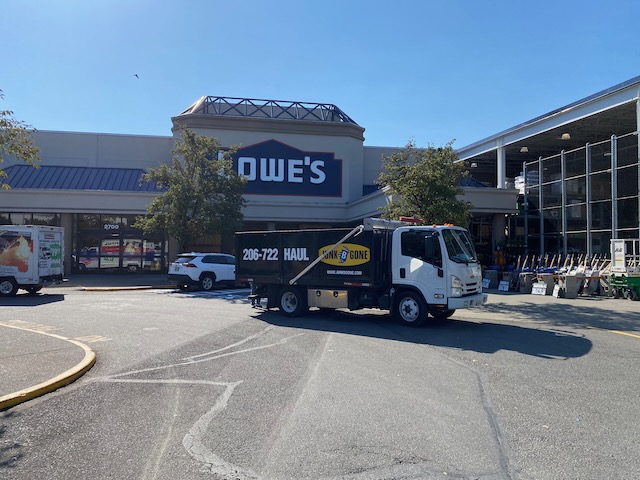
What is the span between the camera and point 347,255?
42.3ft

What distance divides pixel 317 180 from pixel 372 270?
21.3m

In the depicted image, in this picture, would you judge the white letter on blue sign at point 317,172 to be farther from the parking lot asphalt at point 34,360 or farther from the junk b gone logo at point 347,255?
the parking lot asphalt at point 34,360

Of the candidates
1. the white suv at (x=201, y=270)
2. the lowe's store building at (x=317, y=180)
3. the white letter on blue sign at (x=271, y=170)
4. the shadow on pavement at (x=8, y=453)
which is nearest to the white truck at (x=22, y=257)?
the white suv at (x=201, y=270)

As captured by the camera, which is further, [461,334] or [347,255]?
[347,255]

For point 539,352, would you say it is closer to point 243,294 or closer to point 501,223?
point 243,294

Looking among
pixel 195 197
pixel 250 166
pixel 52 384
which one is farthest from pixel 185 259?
pixel 52 384

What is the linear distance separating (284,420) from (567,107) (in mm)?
23806

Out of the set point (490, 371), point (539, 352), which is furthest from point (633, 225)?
point (490, 371)

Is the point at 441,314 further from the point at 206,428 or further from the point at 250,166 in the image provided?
the point at 250,166

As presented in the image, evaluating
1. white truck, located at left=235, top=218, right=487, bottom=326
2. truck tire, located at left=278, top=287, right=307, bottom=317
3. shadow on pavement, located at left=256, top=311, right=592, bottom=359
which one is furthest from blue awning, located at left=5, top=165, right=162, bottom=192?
shadow on pavement, located at left=256, top=311, right=592, bottom=359

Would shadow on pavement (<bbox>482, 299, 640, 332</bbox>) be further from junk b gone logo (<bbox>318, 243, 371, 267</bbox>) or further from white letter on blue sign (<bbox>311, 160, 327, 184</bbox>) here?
white letter on blue sign (<bbox>311, 160, 327, 184</bbox>)

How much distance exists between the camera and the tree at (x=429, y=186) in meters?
18.2

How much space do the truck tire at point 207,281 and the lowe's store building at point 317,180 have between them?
9.04m

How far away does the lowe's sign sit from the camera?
32.3m
